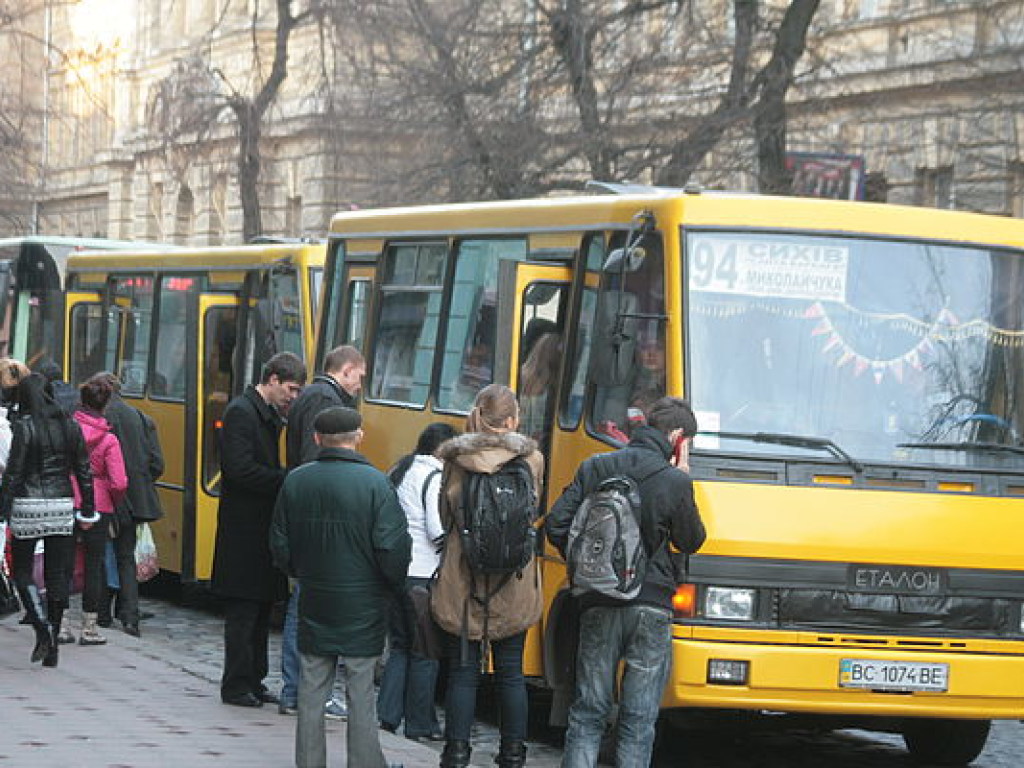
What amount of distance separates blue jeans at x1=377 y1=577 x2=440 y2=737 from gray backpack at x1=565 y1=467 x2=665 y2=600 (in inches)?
86.8

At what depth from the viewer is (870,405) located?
10719 millimetres

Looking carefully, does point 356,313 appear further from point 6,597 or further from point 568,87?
point 568,87

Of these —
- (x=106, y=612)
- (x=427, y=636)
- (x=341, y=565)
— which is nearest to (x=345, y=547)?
(x=341, y=565)

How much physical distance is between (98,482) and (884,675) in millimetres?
6528

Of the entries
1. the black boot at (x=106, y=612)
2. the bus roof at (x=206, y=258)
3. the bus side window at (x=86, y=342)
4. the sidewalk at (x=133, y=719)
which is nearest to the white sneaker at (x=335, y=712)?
the sidewalk at (x=133, y=719)

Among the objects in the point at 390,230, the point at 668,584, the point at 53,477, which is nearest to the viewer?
the point at 668,584

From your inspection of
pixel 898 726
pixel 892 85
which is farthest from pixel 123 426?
pixel 892 85

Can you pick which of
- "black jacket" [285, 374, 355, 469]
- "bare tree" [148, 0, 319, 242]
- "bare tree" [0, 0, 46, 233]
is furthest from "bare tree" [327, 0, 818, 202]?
"black jacket" [285, 374, 355, 469]

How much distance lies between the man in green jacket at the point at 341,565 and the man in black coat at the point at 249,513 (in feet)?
7.29

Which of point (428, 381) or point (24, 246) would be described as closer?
point (428, 381)

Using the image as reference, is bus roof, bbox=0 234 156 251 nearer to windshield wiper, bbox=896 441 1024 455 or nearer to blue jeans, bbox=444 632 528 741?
windshield wiper, bbox=896 441 1024 455

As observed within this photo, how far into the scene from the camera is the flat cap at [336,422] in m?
9.22

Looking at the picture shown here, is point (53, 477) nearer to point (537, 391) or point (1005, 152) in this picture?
point (537, 391)

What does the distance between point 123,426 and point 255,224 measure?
15105mm
